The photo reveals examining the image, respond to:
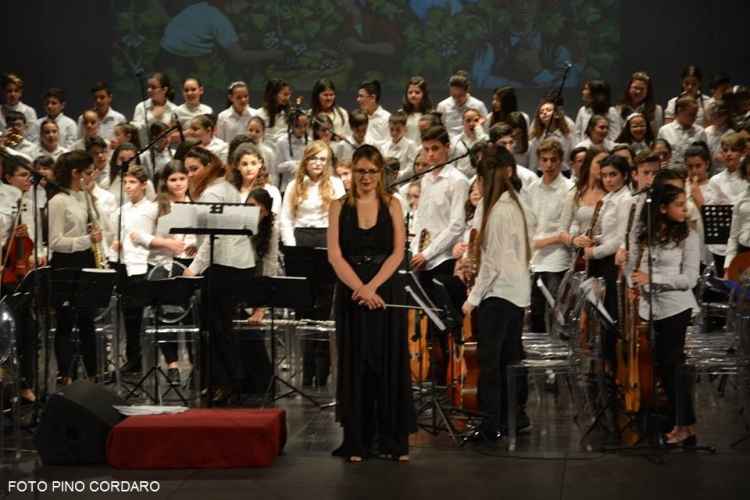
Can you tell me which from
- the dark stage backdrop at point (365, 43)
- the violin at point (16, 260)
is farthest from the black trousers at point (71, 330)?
the dark stage backdrop at point (365, 43)

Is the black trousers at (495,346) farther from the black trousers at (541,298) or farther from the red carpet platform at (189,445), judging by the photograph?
the black trousers at (541,298)

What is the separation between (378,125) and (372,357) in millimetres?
5500

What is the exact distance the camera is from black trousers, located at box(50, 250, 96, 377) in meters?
8.43

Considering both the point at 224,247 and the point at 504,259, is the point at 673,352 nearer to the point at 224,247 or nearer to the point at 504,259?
the point at 504,259

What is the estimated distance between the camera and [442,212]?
8.42m

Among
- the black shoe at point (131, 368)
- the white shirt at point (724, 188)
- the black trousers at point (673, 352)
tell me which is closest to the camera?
the black trousers at point (673, 352)

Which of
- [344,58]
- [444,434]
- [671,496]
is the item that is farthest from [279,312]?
[344,58]

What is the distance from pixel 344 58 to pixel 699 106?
13.6ft

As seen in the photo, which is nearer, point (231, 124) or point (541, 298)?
point (541, 298)

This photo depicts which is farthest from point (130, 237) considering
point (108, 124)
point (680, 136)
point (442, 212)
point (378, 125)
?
point (680, 136)

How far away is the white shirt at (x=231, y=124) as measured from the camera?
12.0 meters

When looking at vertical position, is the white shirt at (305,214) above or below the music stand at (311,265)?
above

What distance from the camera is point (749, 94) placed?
11.2m

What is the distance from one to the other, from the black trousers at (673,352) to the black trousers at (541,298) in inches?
79.9
